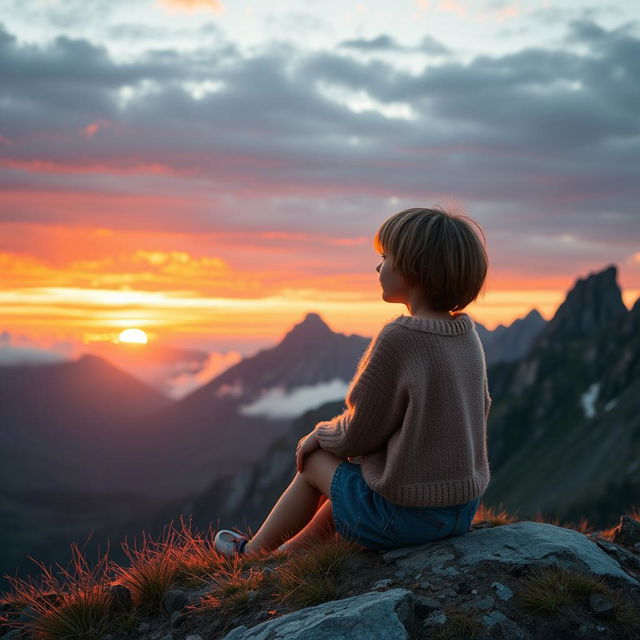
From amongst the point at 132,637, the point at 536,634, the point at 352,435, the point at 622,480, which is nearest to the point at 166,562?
the point at 132,637

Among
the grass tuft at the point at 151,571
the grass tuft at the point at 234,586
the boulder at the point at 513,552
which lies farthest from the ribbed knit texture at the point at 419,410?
the grass tuft at the point at 151,571

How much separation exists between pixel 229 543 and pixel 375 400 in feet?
9.55

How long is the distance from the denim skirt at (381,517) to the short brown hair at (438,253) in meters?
1.85

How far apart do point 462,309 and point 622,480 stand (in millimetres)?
143934

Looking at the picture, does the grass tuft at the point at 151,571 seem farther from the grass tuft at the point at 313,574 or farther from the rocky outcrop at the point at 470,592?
the rocky outcrop at the point at 470,592

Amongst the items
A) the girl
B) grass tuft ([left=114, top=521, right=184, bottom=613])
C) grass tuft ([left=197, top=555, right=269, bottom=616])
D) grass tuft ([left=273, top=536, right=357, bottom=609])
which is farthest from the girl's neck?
grass tuft ([left=114, top=521, right=184, bottom=613])

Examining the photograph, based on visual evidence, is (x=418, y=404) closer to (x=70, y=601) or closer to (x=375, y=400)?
(x=375, y=400)

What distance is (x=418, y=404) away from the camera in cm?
659

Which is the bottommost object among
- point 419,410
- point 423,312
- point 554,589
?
point 554,589

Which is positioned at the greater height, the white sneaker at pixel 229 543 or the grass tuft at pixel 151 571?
the white sneaker at pixel 229 543

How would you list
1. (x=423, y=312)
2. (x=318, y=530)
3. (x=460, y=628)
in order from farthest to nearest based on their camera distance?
1. (x=318, y=530)
2. (x=423, y=312)
3. (x=460, y=628)

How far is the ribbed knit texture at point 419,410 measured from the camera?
6.62 m

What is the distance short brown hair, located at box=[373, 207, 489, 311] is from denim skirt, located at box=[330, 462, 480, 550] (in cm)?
185

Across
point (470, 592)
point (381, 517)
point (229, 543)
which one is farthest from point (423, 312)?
point (229, 543)
